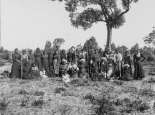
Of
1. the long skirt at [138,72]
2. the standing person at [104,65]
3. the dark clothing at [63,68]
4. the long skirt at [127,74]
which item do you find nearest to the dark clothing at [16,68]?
the dark clothing at [63,68]

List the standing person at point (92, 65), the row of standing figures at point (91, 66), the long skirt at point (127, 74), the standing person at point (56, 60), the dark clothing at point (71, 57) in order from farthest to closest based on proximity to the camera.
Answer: the standing person at point (56, 60), the dark clothing at point (71, 57), the standing person at point (92, 65), the row of standing figures at point (91, 66), the long skirt at point (127, 74)

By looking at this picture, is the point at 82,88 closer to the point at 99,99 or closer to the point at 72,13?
the point at 99,99

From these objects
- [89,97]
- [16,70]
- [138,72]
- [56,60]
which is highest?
[56,60]

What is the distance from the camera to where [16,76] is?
20781mm

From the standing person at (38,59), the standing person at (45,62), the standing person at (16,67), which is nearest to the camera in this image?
the standing person at (16,67)

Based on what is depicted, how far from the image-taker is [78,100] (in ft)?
42.1

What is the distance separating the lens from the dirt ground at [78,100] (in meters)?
10.7

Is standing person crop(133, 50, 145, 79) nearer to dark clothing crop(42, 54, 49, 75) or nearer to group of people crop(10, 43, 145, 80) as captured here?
group of people crop(10, 43, 145, 80)

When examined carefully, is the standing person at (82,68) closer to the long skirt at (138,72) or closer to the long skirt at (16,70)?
the long skirt at (138,72)

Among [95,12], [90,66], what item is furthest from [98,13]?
[90,66]

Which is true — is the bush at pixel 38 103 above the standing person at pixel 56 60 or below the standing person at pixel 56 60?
below

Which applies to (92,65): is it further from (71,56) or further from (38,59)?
(38,59)

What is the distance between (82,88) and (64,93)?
77.8 inches

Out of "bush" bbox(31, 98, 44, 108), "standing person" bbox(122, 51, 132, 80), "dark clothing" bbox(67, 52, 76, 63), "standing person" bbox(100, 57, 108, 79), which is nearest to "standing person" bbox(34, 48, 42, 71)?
"dark clothing" bbox(67, 52, 76, 63)
